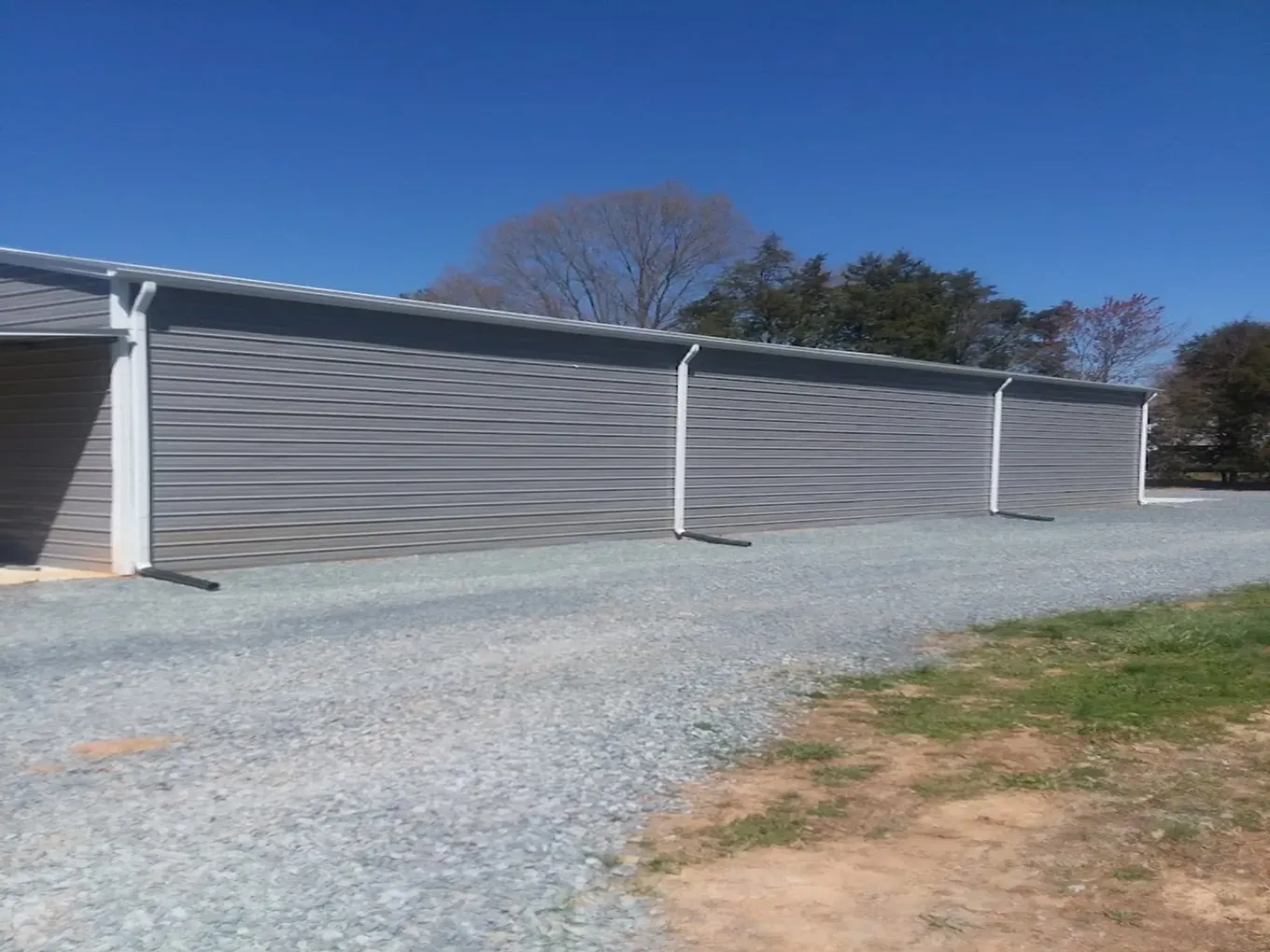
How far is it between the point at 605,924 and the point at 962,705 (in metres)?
2.84

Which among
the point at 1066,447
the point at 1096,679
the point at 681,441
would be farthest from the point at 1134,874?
the point at 1066,447

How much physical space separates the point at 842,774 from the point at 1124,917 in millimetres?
1381

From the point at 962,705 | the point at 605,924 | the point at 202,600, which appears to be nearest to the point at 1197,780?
the point at 962,705

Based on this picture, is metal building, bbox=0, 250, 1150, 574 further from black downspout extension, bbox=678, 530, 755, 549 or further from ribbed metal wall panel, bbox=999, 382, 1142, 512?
ribbed metal wall panel, bbox=999, 382, 1142, 512

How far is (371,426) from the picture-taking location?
1069 centimetres

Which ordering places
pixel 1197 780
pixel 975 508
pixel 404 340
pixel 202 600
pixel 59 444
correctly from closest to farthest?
pixel 1197 780 < pixel 202 600 < pixel 59 444 < pixel 404 340 < pixel 975 508

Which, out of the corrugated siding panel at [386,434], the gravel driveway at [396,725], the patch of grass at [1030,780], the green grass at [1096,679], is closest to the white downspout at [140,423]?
the corrugated siding panel at [386,434]

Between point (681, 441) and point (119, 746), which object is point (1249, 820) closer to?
point (119, 746)

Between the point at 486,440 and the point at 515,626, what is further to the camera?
the point at 486,440

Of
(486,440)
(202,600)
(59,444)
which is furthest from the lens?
(486,440)

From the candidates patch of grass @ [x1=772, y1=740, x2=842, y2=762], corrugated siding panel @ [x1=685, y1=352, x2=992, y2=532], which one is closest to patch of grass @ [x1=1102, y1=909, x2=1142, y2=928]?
patch of grass @ [x1=772, y1=740, x2=842, y2=762]

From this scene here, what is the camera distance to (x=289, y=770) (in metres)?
4.18

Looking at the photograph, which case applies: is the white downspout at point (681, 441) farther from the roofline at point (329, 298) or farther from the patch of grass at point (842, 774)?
the patch of grass at point (842, 774)

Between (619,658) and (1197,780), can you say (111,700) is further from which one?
(1197,780)
